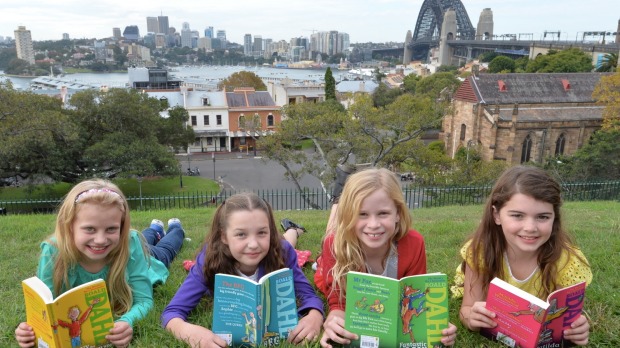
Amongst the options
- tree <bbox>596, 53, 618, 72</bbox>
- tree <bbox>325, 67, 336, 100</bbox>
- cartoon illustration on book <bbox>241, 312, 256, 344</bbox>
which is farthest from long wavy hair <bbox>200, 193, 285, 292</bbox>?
tree <bbox>596, 53, 618, 72</bbox>

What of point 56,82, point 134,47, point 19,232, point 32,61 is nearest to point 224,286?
point 19,232

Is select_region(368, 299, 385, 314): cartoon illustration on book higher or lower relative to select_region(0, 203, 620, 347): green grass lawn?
higher

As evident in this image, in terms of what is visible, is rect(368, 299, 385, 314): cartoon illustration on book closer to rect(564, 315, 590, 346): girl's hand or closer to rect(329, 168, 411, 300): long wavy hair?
rect(329, 168, 411, 300): long wavy hair

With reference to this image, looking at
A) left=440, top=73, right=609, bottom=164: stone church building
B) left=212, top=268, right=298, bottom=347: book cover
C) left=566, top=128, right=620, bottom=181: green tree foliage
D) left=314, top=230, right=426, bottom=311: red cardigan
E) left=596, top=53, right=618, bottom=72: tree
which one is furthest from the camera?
left=596, top=53, right=618, bottom=72: tree

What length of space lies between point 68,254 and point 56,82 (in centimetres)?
10160

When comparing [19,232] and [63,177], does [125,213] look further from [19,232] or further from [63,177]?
[63,177]

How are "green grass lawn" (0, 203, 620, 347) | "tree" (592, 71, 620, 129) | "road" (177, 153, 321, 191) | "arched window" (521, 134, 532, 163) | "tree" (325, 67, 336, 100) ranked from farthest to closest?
"tree" (325, 67, 336, 100), "arched window" (521, 134, 532, 163), "road" (177, 153, 321, 191), "tree" (592, 71, 620, 129), "green grass lawn" (0, 203, 620, 347)

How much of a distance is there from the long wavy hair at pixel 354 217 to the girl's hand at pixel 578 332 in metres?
1.11

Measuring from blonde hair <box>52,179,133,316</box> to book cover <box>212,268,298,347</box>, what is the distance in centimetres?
95

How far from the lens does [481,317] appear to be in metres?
2.60

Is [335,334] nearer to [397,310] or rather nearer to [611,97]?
[397,310]

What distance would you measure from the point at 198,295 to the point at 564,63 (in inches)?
2086

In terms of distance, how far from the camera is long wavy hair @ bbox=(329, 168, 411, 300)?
2775 mm

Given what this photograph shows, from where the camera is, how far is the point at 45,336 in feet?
7.80
